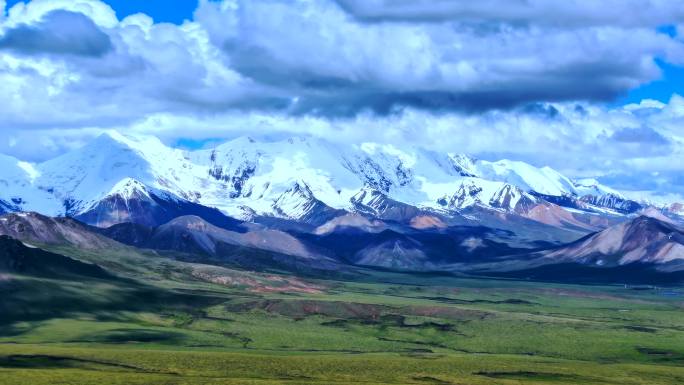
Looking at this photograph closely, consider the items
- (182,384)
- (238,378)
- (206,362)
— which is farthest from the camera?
(206,362)

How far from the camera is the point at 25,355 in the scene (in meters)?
192

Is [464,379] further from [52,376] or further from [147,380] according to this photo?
[52,376]

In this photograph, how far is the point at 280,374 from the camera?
179 metres

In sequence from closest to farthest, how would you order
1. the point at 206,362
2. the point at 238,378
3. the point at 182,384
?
the point at 182,384 < the point at 238,378 < the point at 206,362

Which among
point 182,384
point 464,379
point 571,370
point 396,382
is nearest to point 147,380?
point 182,384

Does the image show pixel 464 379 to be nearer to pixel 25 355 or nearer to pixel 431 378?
pixel 431 378

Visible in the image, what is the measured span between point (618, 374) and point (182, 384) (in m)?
77.2

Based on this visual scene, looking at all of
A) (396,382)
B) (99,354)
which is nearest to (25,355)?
(99,354)

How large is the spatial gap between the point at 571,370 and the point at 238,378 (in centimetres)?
6248

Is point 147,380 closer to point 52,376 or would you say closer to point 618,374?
point 52,376

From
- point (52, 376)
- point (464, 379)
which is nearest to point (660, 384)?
point (464, 379)

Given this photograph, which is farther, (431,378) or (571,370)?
(571,370)

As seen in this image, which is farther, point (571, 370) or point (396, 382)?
point (571, 370)

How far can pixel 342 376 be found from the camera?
178 meters
